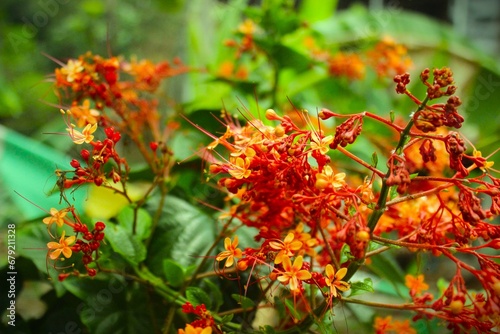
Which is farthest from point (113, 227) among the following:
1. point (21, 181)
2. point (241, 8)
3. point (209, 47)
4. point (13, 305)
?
point (209, 47)

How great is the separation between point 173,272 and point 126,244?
0.30 ft

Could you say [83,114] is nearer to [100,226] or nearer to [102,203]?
[100,226]

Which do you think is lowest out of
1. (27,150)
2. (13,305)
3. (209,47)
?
(13,305)

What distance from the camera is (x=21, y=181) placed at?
1344 millimetres

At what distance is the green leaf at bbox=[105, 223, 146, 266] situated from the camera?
828 mm

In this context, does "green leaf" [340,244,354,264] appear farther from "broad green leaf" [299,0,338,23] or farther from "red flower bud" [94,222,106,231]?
"broad green leaf" [299,0,338,23]

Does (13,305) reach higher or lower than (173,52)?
lower

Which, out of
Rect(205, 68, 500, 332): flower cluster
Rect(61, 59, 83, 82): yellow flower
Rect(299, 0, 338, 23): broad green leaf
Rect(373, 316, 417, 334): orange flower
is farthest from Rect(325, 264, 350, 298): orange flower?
Rect(299, 0, 338, 23): broad green leaf

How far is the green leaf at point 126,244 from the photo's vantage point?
83 cm

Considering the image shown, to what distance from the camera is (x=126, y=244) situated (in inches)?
33.3

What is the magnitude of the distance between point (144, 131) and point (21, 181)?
0.38 metres

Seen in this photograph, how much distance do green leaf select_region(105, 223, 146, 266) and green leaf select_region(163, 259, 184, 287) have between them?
0.16 feet

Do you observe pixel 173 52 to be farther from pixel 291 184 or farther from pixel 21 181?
pixel 291 184

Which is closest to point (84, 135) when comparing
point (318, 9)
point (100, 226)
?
point (100, 226)
